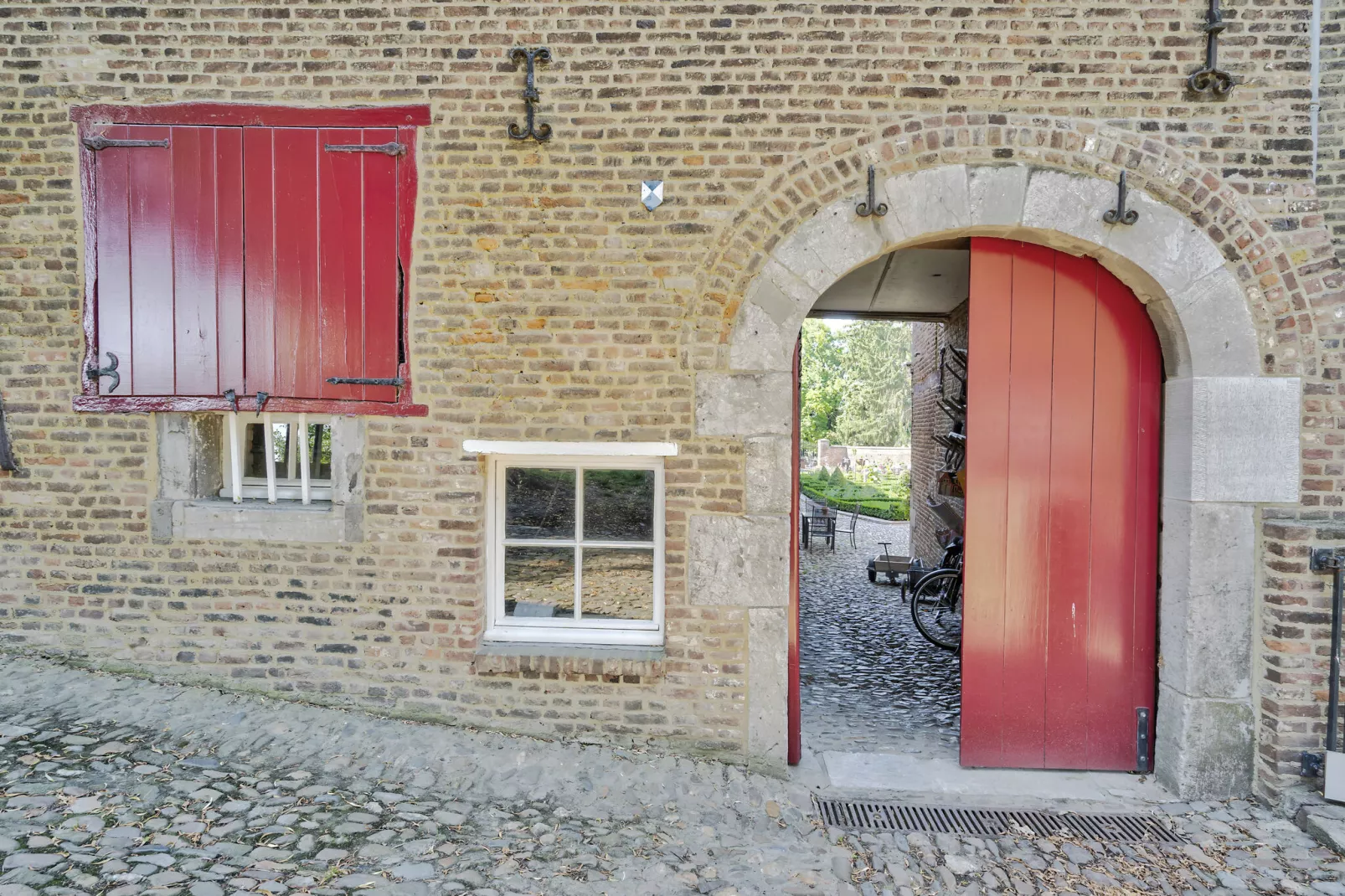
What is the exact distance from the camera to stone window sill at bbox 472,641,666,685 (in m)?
3.87

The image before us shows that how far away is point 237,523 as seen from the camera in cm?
404

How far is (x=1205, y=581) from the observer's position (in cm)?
372

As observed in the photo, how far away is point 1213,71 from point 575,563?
13.8 feet

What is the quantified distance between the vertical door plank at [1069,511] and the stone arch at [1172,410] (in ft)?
0.86

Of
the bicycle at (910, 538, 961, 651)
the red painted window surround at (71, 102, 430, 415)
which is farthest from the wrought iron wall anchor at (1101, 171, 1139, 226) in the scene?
the bicycle at (910, 538, 961, 651)

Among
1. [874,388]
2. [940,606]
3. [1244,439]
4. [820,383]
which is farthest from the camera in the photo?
[874,388]

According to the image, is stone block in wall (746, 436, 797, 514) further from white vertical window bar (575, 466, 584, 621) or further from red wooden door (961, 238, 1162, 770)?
red wooden door (961, 238, 1162, 770)

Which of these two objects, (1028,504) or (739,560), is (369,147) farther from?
(1028,504)

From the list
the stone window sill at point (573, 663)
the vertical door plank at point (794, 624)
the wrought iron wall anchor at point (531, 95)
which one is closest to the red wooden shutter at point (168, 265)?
the wrought iron wall anchor at point (531, 95)

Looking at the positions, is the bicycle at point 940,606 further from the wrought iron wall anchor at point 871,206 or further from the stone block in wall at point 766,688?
the wrought iron wall anchor at point 871,206

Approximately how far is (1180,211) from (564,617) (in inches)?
155

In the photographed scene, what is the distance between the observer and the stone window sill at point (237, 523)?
4.02 m

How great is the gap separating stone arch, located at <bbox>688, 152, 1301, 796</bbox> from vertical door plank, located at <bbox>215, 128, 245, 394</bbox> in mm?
2591

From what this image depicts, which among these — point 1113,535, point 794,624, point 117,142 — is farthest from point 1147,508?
point 117,142
